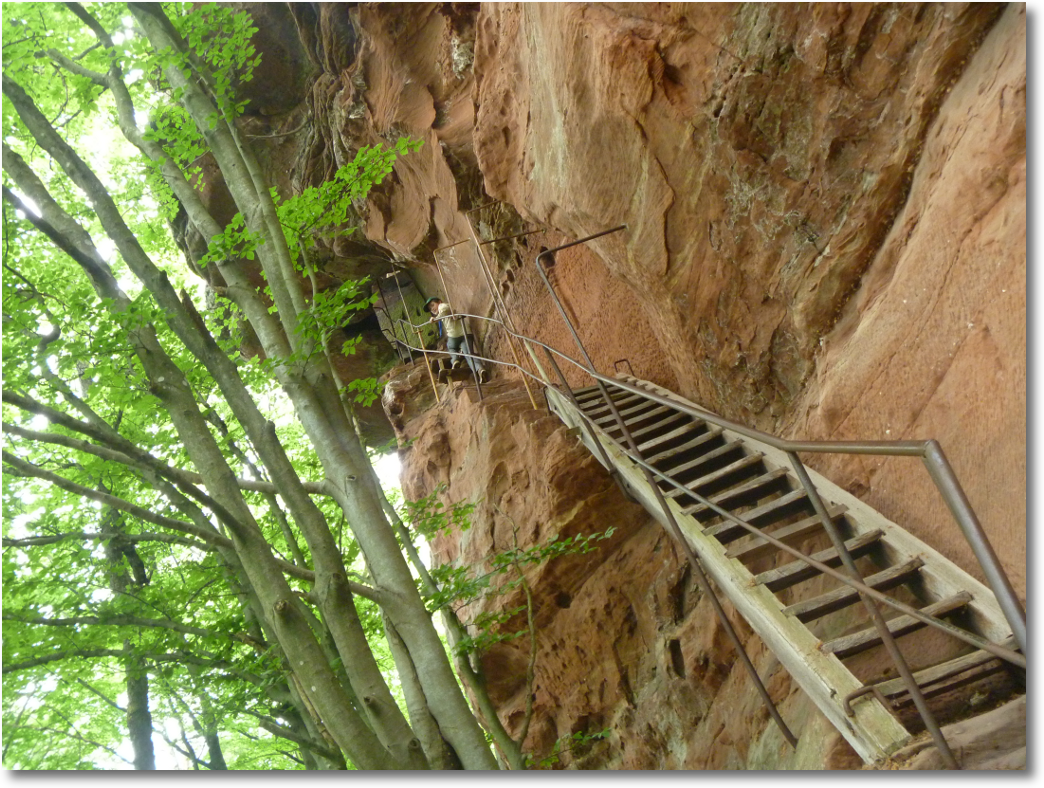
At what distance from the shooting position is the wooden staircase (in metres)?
3.64

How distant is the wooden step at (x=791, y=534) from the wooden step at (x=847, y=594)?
0.43 meters

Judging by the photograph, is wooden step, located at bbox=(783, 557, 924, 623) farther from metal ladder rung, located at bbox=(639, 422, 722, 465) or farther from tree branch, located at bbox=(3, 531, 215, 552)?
tree branch, located at bbox=(3, 531, 215, 552)

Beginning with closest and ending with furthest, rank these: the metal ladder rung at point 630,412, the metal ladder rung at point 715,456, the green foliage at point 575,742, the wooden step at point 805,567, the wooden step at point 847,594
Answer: the wooden step at point 847,594
the wooden step at point 805,567
the metal ladder rung at point 715,456
the metal ladder rung at point 630,412
the green foliage at point 575,742

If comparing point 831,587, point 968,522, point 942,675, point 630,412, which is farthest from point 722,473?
point 968,522

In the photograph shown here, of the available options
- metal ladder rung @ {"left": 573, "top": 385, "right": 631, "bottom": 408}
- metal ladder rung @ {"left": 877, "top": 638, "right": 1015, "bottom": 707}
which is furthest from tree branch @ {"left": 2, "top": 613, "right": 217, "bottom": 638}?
metal ladder rung @ {"left": 573, "top": 385, "right": 631, "bottom": 408}

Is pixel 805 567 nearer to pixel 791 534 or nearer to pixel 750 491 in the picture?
pixel 791 534

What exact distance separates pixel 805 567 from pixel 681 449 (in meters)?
1.90

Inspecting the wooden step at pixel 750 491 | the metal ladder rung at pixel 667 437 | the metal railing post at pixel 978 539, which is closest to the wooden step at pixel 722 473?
the wooden step at pixel 750 491

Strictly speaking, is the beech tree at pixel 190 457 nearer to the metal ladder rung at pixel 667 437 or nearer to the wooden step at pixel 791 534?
the wooden step at pixel 791 534

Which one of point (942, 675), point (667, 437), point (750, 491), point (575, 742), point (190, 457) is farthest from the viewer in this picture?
point (575, 742)

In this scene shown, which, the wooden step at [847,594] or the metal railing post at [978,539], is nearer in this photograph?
the metal railing post at [978,539]

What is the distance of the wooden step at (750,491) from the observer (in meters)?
5.33

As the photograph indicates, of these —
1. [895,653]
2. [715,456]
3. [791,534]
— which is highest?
[715,456]

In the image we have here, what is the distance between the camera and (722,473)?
19.0 ft
